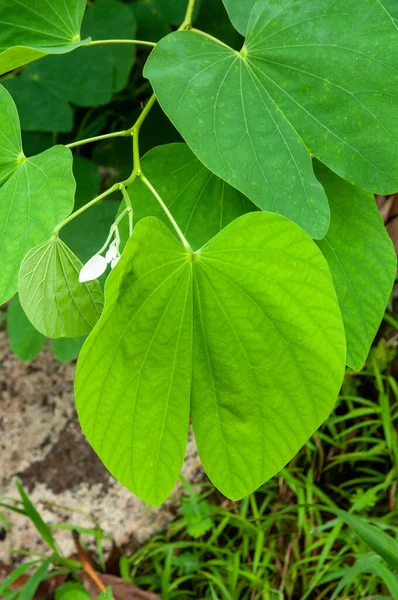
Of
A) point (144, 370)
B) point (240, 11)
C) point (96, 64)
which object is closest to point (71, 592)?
point (144, 370)

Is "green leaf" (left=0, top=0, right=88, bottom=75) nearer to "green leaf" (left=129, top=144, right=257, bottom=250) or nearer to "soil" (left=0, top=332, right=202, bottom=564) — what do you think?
"green leaf" (left=129, top=144, right=257, bottom=250)

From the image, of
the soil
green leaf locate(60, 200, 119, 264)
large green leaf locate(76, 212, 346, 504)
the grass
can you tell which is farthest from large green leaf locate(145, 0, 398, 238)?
the soil

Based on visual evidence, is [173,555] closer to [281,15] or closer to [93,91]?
[93,91]

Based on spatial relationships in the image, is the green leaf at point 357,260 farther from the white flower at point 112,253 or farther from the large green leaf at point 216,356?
the white flower at point 112,253

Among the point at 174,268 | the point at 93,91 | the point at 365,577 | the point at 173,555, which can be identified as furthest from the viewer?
the point at 173,555

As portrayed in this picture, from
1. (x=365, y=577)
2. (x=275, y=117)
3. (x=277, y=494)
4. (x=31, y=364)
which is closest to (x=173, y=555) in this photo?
(x=277, y=494)

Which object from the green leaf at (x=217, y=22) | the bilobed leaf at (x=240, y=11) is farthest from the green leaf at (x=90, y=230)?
the bilobed leaf at (x=240, y=11)
